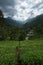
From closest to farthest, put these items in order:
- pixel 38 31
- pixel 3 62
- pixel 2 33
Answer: pixel 3 62 < pixel 2 33 < pixel 38 31

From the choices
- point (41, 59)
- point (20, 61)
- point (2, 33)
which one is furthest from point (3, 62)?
point (2, 33)

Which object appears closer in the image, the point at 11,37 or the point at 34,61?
the point at 34,61

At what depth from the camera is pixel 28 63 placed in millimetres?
10969

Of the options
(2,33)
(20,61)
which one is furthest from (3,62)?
(2,33)

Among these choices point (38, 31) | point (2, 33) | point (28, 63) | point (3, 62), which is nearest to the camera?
point (28, 63)

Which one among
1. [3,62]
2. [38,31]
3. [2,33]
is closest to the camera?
[3,62]

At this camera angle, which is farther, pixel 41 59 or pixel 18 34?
pixel 18 34

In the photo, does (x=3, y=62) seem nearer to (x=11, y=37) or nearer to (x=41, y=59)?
(x=41, y=59)

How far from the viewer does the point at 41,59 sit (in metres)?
11.1

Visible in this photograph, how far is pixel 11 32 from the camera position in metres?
72.2

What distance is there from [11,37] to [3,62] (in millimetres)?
57846

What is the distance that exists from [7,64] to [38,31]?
104 metres

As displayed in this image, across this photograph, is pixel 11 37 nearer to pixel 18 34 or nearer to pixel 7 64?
pixel 18 34

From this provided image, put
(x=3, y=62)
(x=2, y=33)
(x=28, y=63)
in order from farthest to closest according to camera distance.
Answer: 1. (x=2, y=33)
2. (x=3, y=62)
3. (x=28, y=63)
